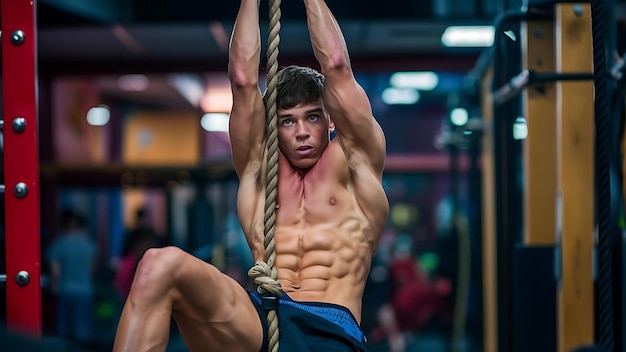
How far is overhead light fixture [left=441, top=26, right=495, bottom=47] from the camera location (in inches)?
Result: 255

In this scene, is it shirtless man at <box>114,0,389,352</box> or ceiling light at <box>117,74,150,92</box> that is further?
ceiling light at <box>117,74,150,92</box>

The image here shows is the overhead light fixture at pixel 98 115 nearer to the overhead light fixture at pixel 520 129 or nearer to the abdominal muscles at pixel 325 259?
the overhead light fixture at pixel 520 129

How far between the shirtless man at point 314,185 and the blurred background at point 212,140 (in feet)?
7.28

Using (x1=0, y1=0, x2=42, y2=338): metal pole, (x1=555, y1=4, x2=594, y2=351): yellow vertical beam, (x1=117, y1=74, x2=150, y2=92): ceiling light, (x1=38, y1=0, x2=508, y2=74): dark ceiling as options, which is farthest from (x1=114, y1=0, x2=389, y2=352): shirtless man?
(x1=117, y1=74, x2=150, y2=92): ceiling light

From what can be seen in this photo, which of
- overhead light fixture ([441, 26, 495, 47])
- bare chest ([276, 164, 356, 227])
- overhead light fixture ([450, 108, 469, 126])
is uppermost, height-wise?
overhead light fixture ([441, 26, 495, 47])

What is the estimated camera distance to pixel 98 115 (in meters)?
9.93

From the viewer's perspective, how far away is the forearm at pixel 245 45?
2.26 m

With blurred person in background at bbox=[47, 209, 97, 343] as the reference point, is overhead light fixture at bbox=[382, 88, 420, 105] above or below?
above

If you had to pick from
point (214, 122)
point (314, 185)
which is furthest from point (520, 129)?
point (214, 122)

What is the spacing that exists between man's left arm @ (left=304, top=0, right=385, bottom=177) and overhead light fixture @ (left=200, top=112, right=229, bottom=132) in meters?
7.03

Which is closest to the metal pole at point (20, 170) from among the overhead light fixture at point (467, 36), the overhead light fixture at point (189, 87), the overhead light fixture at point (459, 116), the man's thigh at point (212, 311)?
the man's thigh at point (212, 311)

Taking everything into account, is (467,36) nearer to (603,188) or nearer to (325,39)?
(325,39)

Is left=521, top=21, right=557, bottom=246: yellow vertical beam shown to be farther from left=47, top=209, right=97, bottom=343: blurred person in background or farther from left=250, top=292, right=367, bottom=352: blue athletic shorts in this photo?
left=47, top=209, right=97, bottom=343: blurred person in background

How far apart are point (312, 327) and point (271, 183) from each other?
1.19 feet
